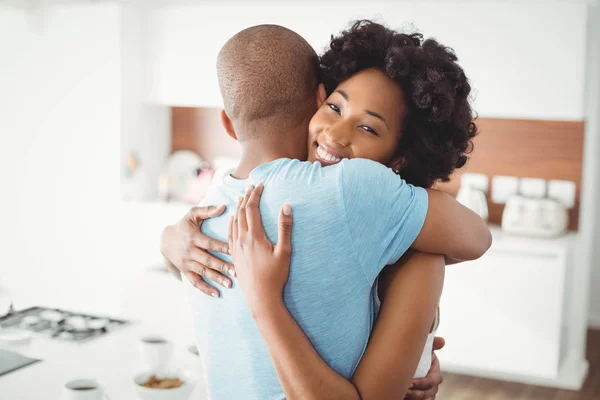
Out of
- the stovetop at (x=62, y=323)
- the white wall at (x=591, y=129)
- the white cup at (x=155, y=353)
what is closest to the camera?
the white cup at (x=155, y=353)

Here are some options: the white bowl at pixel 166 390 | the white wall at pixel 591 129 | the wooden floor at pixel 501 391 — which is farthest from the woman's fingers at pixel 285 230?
the white wall at pixel 591 129

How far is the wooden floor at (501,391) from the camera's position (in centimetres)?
370

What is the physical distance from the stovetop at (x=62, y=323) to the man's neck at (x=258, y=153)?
43.8 inches

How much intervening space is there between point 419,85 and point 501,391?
10.4ft

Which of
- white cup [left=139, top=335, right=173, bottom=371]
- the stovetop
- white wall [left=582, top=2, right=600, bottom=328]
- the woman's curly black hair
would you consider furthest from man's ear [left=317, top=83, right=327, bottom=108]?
white wall [left=582, top=2, right=600, bottom=328]

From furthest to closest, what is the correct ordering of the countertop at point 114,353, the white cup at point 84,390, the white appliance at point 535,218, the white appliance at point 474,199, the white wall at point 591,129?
the white appliance at point 474,199
the white appliance at point 535,218
the white wall at point 591,129
the countertop at point 114,353
the white cup at point 84,390

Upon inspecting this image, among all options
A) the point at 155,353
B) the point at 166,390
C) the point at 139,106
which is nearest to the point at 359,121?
the point at 166,390

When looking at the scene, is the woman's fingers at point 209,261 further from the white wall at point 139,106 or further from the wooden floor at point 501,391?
the white wall at point 139,106

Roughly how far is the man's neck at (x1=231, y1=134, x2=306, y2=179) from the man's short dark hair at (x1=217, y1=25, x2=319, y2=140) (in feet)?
0.08

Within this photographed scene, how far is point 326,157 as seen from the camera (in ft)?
3.46

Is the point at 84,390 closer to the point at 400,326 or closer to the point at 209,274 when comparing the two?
the point at 209,274

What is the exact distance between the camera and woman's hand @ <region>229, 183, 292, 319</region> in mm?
924

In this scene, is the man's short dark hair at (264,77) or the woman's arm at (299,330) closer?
the woman's arm at (299,330)

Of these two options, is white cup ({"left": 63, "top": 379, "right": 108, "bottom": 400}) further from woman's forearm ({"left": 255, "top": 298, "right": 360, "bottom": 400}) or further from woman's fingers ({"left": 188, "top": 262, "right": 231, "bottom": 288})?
woman's forearm ({"left": 255, "top": 298, "right": 360, "bottom": 400})
